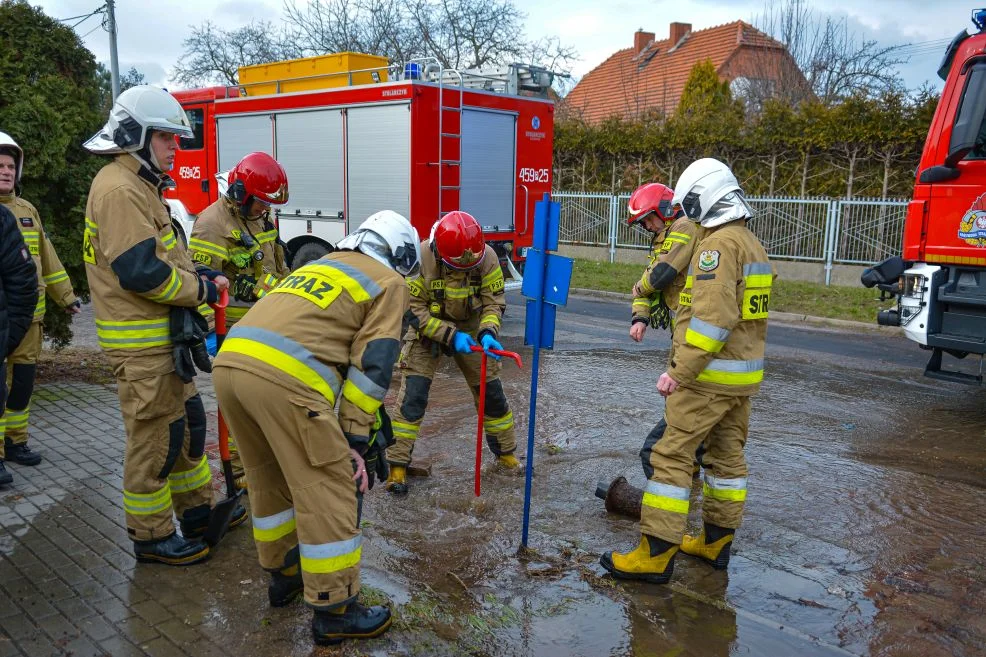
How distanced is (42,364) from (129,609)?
5197 millimetres

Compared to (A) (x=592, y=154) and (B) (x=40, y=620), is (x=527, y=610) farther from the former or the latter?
(A) (x=592, y=154)

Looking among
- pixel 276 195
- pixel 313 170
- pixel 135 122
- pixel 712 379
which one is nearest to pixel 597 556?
pixel 712 379

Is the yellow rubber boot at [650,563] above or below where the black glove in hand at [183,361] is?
below

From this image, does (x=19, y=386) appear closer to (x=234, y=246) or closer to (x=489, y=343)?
(x=234, y=246)

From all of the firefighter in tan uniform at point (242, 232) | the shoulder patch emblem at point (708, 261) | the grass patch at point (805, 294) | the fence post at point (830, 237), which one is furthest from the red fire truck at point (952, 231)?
the fence post at point (830, 237)

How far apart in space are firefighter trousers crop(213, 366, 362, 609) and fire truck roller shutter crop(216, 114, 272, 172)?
373 inches

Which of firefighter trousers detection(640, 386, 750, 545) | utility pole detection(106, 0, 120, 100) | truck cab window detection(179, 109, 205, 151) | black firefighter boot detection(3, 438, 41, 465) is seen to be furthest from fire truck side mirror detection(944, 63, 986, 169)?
utility pole detection(106, 0, 120, 100)

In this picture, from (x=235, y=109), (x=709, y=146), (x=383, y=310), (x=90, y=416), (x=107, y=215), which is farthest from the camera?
(x=709, y=146)

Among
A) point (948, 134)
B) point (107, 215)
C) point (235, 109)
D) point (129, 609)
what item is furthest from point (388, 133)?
point (129, 609)

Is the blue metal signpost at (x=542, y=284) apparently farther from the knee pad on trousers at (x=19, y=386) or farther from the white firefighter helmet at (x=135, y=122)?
the knee pad on trousers at (x=19, y=386)

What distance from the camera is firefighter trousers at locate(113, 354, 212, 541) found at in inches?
144

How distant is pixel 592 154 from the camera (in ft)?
66.2

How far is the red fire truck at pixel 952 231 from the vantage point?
6516 mm

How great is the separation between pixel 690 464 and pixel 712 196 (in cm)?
134
